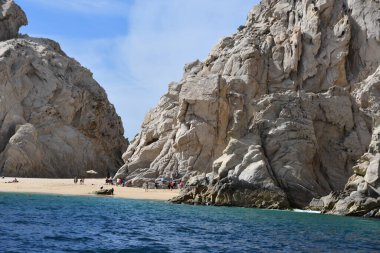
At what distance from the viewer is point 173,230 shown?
27.4m

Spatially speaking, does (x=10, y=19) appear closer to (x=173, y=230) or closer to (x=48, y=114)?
(x=48, y=114)

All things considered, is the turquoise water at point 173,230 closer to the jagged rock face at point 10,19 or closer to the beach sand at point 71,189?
the beach sand at point 71,189

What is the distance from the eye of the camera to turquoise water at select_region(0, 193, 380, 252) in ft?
70.9

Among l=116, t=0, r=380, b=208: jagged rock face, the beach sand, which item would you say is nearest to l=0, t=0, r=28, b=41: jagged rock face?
l=116, t=0, r=380, b=208: jagged rock face

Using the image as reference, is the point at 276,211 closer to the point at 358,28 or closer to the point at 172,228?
the point at 172,228

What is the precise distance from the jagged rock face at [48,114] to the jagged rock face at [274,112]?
1126 cm

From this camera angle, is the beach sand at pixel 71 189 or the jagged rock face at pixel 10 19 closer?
the beach sand at pixel 71 189

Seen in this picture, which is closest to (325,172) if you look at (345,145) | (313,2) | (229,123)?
(345,145)

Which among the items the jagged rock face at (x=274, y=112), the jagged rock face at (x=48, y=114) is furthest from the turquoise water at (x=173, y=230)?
the jagged rock face at (x=48, y=114)

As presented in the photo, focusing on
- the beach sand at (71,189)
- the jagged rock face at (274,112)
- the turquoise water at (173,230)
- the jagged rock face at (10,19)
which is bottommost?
the turquoise water at (173,230)

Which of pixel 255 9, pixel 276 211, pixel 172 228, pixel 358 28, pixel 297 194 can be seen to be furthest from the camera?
pixel 255 9

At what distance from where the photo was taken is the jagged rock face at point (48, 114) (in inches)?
2736

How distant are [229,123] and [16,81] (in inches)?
1219

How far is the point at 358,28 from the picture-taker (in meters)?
67.8
